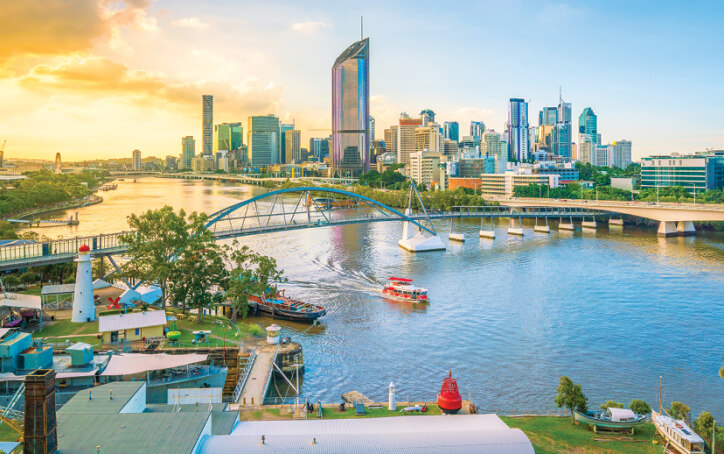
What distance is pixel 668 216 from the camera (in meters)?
71.7

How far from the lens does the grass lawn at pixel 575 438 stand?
53.1ft

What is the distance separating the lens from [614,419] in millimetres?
17703

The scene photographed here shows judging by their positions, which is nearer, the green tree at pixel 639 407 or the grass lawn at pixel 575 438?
the grass lawn at pixel 575 438

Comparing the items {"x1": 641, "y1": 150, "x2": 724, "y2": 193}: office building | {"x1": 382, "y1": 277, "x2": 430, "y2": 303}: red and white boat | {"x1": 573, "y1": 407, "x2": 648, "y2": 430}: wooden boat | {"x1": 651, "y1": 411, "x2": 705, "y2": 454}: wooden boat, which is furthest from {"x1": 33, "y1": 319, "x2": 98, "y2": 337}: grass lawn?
{"x1": 641, "y1": 150, "x2": 724, "y2": 193}: office building

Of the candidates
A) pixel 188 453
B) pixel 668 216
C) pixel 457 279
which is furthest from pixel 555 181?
pixel 188 453

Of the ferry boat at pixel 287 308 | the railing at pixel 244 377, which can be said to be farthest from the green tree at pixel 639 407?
the ferry boat at pixel 287 308

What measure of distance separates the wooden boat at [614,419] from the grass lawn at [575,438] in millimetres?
204

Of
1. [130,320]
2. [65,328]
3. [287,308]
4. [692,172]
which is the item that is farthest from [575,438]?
[692,172]

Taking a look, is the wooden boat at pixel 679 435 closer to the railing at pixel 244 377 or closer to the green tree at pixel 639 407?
the green tree at pixel 639 407

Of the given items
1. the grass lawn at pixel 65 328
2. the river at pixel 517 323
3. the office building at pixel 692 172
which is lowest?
the river at pixel 517 323

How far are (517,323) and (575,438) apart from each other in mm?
15564

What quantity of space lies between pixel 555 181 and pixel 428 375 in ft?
324

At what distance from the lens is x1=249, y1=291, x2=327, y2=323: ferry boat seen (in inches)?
1277

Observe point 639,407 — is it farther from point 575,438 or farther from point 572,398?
point 575,438
